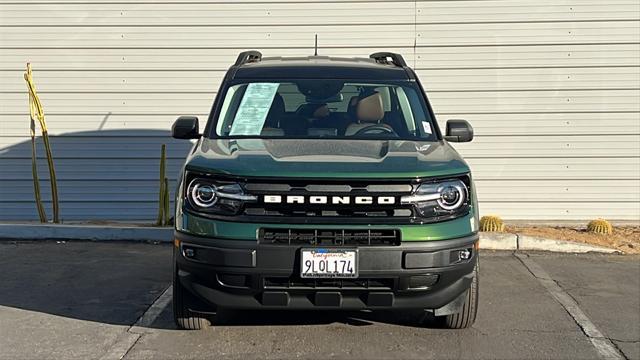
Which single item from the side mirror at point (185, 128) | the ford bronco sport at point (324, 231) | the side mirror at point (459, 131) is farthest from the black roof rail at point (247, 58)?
the side mirror at point (459, 131)

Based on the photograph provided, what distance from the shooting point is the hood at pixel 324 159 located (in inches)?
164

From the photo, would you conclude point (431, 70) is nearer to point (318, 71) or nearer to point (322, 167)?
point (318, 71)

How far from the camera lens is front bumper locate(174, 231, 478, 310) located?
→ 4.07 metres

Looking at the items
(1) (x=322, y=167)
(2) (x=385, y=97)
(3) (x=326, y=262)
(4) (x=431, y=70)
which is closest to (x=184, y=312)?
(3) (x=326, y=262)

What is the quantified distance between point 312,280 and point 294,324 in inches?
39.2

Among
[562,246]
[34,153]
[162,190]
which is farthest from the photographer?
[34,153]

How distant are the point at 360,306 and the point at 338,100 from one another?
73.2 inches

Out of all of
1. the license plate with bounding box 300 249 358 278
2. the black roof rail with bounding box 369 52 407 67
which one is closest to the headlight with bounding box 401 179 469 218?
the license plate with bounding box 300 249 358 278

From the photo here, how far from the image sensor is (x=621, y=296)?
19.7 feet

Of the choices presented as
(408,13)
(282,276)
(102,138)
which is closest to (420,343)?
(282,276)

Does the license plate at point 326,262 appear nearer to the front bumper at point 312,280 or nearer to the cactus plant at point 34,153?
the front bumper at point 312,280

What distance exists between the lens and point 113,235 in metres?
8.09

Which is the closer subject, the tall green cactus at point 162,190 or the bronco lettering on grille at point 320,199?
the bronco lettering on grille at point 320,199

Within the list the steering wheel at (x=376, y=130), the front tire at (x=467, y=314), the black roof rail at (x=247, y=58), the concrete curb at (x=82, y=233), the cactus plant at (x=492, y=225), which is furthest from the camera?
the cactus plant at (x=492, y=225)
